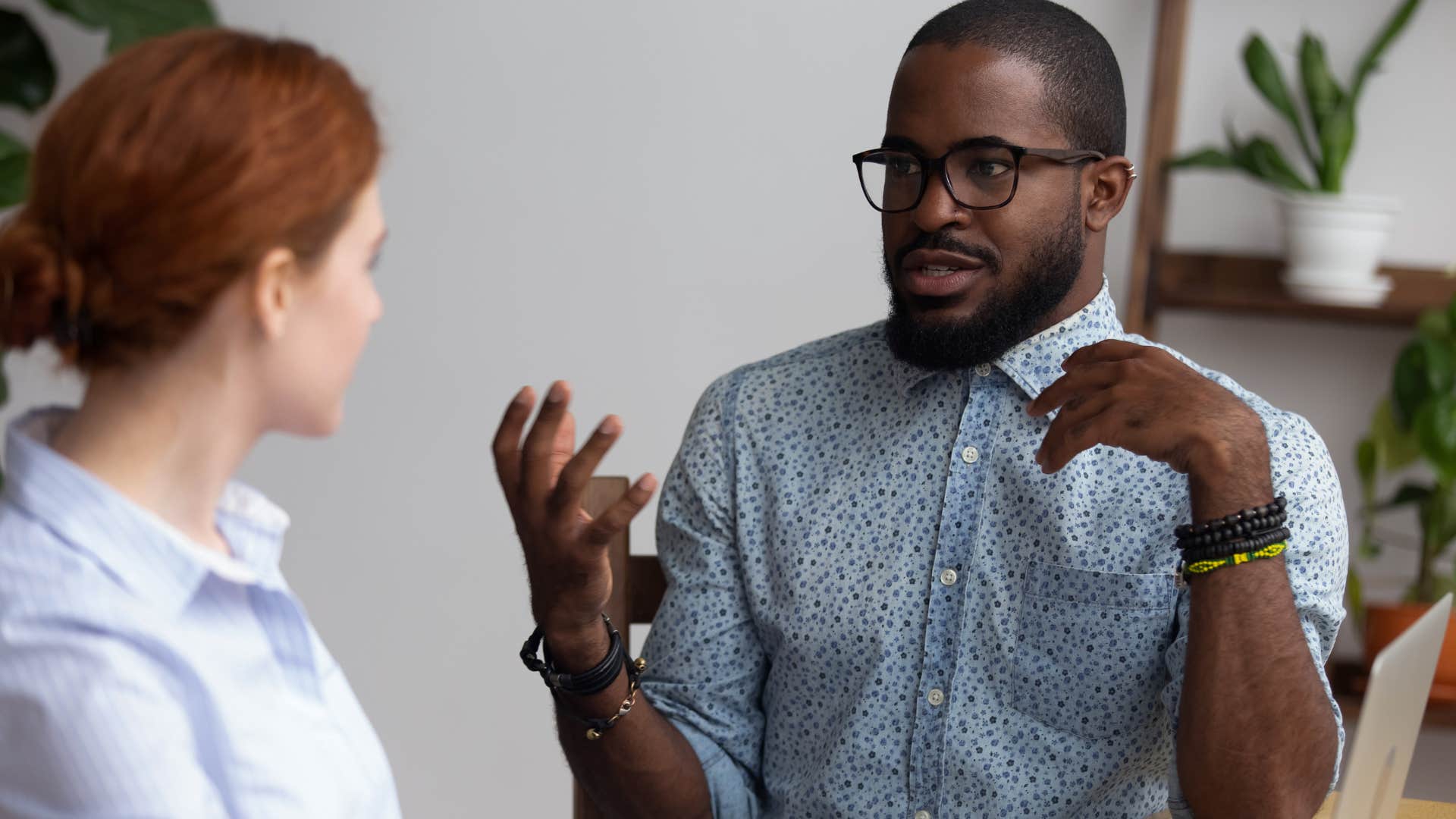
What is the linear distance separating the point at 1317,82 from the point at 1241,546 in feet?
3.55

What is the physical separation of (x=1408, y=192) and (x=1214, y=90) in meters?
0.31

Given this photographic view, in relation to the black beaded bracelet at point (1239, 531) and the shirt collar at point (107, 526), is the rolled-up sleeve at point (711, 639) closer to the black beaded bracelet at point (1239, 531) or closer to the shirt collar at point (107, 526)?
the black beaded bracelet at point (1239, 531)

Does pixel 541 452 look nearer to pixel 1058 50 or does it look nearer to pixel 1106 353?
pixel 1106 353

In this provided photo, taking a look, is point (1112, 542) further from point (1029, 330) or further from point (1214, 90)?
point (1214, 90)

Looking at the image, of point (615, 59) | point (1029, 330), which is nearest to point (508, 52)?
point (615, 59)

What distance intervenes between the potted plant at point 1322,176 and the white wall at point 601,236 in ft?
0.35

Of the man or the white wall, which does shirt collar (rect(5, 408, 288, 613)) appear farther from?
the white wall

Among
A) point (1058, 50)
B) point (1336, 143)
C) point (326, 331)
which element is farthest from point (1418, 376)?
point (326, 331)

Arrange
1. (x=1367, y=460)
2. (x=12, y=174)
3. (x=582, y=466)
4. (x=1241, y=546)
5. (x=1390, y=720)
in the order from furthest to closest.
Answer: (x=1367, y=460) < (x=12, y=174) < (x=1241, y=546) < (x=582, y=466) < (x=1390, y=720)

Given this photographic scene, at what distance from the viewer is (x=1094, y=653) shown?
117 cm

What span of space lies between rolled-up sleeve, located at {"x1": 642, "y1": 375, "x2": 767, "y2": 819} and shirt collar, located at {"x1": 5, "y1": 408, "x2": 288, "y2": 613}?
0.61 m

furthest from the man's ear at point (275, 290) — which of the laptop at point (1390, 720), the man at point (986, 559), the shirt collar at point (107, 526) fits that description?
the laptop at point (1390, 720)

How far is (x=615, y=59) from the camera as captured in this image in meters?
2.06

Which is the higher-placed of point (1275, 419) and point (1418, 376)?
A: point (1275, 419)
